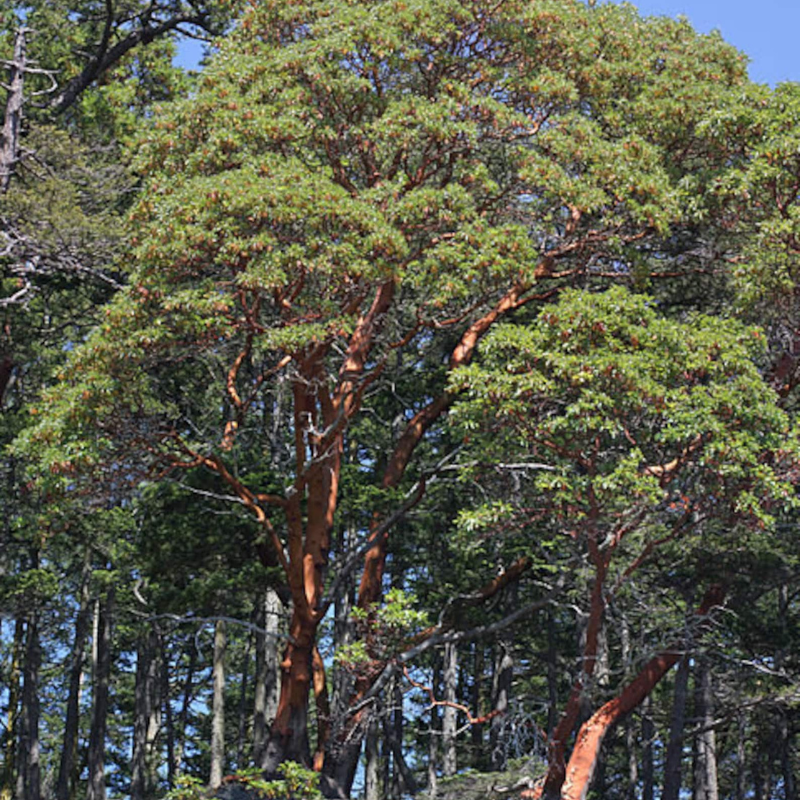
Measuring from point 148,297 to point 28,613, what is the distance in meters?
9.47

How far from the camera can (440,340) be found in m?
20.4

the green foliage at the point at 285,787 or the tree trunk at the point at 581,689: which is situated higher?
the tree trunk at the point at 581,689

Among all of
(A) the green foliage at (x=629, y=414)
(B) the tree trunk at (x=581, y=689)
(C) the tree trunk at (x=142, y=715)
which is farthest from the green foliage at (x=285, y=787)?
(C) the tree trunk at (x=142, y=715)

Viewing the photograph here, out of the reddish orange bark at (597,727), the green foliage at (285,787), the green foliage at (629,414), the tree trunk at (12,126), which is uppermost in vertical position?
the tree trunk at (12,126)

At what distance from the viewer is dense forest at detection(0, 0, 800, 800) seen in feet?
45.1

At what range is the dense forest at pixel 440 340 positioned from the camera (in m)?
13.7

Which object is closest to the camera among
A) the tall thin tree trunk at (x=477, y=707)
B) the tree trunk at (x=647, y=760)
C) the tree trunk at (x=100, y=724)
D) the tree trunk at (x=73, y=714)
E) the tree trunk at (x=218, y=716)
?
the tree trunk at (x=218, y=716)

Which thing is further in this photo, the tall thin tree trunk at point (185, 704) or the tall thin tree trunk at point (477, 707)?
the tall thin tree trunk at point (185, 704)

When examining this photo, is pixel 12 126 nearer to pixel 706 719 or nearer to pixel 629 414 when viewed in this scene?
pixel 629 414

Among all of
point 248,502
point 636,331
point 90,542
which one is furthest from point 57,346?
point 636,331

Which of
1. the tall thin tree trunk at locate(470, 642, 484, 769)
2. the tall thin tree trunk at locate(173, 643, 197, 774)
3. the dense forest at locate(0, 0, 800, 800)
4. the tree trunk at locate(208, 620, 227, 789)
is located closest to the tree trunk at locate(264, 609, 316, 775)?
the dense forest at locate(0, 0, 800, 800)

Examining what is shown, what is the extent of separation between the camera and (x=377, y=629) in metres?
14.6

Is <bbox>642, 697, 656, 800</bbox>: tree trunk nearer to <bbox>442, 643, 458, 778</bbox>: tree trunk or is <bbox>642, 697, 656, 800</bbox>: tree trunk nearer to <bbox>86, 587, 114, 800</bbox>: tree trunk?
<bbox>442, 643, 458, 778</bbox>: tree trunk

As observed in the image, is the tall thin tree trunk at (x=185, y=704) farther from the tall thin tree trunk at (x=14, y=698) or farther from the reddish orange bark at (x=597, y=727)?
the reddish orange bark at (x=597, y=727)
